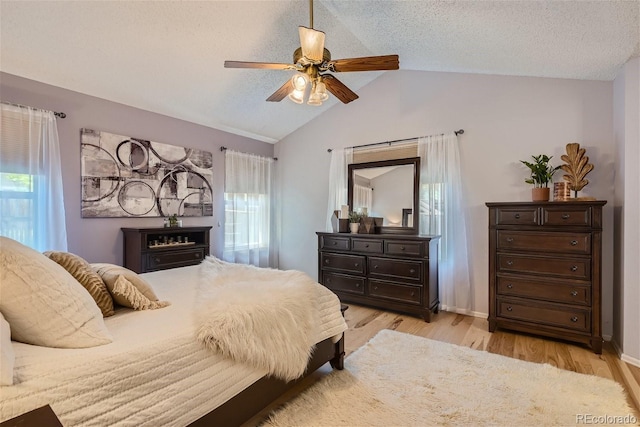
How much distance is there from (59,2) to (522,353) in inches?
182

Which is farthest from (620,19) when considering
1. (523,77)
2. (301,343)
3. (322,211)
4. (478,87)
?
(322,211)

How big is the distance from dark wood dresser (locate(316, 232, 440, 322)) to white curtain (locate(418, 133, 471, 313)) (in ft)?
0.58

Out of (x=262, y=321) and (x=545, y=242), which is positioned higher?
(x=545, y=242)

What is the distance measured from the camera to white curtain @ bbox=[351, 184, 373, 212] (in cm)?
416

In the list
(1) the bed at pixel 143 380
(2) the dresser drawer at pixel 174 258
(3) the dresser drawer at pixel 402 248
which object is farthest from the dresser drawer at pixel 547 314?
(2) the dresser drawer at pixel 174 258

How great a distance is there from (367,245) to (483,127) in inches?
75.9

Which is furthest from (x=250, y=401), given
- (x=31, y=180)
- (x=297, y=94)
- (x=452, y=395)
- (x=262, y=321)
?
(x=31, y=180)

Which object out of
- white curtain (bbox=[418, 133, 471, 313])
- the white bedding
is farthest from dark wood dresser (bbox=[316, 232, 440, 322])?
the white bedding

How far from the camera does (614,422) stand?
1717mm

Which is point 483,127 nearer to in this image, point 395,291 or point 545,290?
point 545,290

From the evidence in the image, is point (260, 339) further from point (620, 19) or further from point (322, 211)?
point (322, 211)

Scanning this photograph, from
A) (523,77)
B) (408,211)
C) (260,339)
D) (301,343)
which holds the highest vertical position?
(523,77)

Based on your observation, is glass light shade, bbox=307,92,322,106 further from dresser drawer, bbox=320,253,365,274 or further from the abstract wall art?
the abstract wall art

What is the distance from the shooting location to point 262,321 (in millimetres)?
1544
